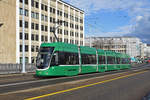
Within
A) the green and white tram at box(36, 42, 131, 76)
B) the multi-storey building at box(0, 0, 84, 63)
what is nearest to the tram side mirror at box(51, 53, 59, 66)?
the green and white tram at box(36, 42, 131, 76)

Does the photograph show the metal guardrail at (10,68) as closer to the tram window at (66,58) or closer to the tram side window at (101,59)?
the tram window at (66,58)

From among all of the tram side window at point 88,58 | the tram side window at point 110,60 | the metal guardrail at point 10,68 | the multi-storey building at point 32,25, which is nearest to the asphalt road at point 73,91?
the tram side window at point 88,58

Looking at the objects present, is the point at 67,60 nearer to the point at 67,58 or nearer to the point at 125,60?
the point at 67,58

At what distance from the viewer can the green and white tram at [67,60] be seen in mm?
17191

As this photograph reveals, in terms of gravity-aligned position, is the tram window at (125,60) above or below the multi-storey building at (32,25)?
below

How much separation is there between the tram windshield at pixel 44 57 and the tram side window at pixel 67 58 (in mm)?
1061

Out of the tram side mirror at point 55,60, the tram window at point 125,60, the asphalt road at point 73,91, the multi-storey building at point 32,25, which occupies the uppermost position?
the multi-storey building at point 32,25

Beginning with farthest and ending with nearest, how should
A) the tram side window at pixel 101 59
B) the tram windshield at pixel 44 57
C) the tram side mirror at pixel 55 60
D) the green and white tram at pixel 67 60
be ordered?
the tram side window at pixel 101 59, the tram side mirror at pixel 55 60, the green and white tram at pixel 67 60, the tram windshield at pixel 44 57

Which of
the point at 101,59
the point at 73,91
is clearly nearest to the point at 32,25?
the point at 101,59

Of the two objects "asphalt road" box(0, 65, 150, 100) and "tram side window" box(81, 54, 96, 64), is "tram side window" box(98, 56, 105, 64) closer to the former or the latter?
"tram side window" box(81, 54, 96, 64)

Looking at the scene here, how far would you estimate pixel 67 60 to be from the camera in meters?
A: 19.2

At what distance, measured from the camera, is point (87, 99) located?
8.59 metres

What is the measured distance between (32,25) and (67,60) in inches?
1421

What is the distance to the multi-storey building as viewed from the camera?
45.3 m
